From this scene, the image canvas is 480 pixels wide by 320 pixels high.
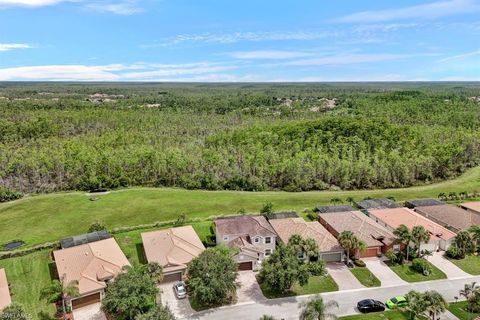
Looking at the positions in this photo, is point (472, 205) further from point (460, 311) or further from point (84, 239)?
point (84, 239)

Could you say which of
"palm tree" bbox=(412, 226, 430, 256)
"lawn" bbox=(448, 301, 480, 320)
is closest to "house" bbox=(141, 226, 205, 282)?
"palm tree" bbox=(412, 226, 430, 256)

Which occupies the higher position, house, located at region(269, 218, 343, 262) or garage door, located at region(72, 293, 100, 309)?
house, located at region(269, 218, 343, 262)

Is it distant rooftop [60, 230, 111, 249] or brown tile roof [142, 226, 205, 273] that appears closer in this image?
brown tile roof [142, 226, 205, 273]

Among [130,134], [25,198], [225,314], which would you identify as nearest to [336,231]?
[225,314]

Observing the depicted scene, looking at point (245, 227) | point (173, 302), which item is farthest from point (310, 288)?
point (173, 302)

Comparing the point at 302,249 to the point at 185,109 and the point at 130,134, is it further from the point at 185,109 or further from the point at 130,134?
the point at 185,109

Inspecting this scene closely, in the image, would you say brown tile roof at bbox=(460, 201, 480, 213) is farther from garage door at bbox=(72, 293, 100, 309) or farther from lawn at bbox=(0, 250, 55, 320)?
lawn at bbox=(0, 250, 55, 320)
